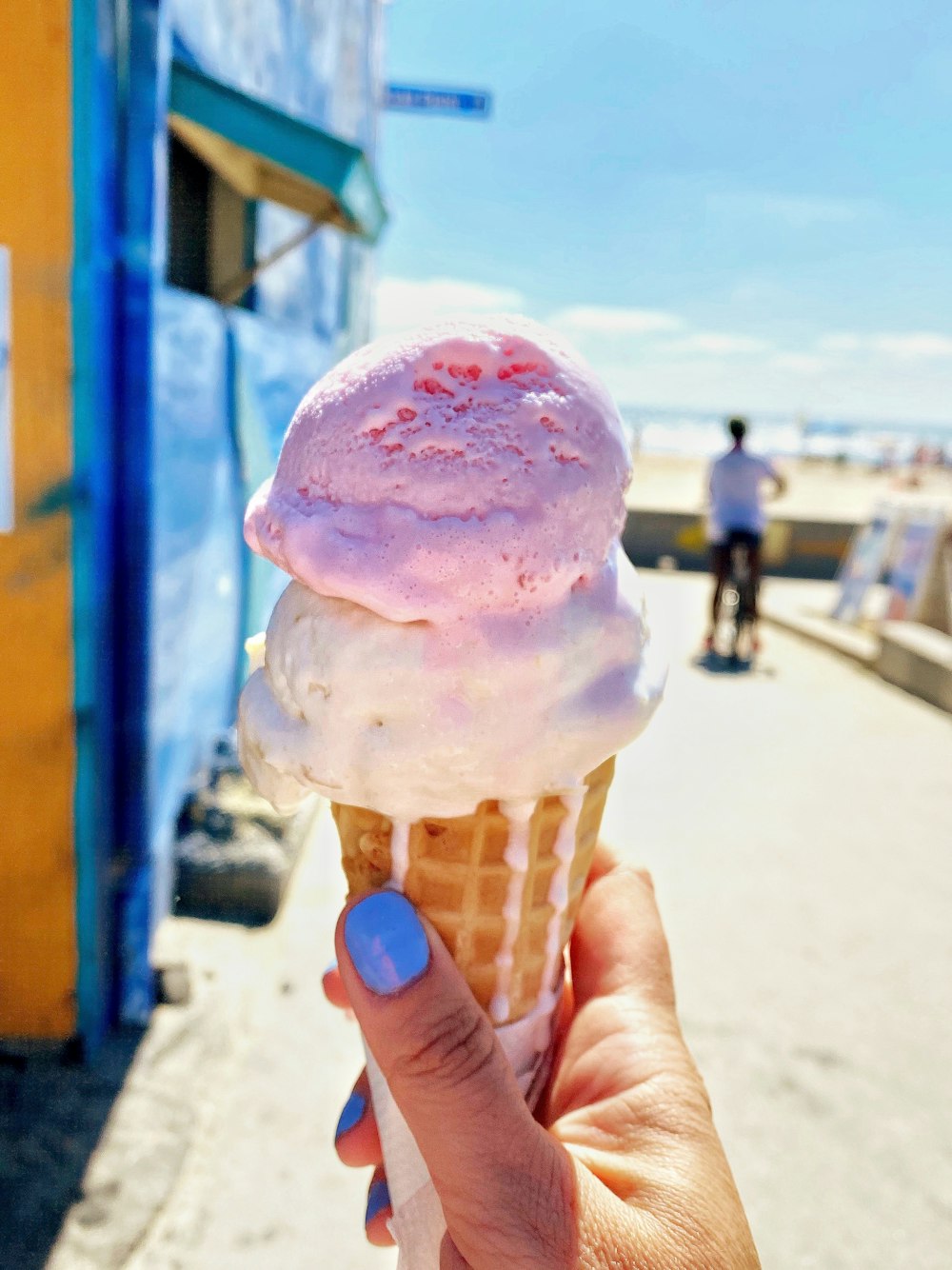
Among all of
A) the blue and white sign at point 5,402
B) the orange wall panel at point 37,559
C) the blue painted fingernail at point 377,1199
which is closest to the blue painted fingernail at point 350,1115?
the blue painted fingernail at point 377,1199

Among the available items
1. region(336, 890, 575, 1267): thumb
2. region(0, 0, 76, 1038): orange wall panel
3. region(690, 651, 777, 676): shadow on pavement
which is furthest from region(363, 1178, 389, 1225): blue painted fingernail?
region(690, 651, 777, 676): shadow on pavement

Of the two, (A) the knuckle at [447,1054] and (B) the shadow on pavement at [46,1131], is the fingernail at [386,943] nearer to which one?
(A) the knuckle at [447,1054]

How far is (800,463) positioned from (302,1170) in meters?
36.0

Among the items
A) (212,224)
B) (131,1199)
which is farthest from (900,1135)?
(212,224)

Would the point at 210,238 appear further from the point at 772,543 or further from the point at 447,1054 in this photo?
the point at 772,543

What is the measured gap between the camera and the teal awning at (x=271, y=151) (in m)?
2.75

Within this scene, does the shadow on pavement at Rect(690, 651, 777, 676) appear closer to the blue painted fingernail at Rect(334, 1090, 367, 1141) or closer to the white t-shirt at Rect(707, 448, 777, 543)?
the white t-shirt at Rect(707, 448, 777, 543)

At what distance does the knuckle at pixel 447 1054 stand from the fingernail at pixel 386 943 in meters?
0.07

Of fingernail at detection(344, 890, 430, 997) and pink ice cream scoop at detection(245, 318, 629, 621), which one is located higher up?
pink ice cream scoop at detection(245, 318, 629, 621)

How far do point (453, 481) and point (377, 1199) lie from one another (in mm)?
1129

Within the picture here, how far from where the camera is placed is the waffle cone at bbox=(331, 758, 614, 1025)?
1314 millimetres

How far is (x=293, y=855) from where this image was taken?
353 cm

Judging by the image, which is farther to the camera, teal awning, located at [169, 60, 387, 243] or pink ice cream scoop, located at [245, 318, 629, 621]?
teal awning, located at [169, 60, 387, 243]

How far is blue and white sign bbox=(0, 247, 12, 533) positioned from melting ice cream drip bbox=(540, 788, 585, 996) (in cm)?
159
